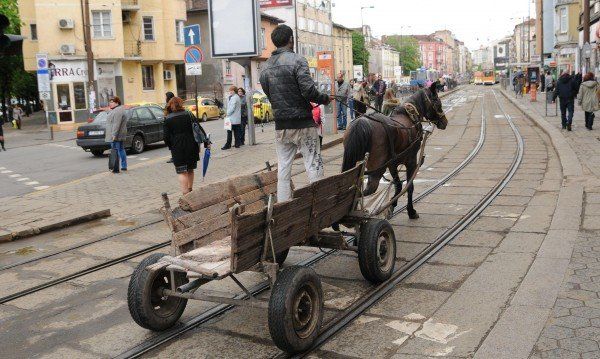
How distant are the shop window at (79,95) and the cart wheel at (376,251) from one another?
38.4 m

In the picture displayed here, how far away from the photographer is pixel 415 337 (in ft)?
15.8

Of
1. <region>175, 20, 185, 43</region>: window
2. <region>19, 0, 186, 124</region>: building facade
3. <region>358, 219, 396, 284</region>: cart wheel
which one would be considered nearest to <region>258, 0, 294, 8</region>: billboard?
<region>19, 0, 186, 124</region>: building facade

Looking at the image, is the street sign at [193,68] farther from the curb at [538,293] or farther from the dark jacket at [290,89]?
the dark jacket at [290,89]

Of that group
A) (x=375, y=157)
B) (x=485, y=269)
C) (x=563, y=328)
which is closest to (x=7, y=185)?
(x=375, y=157)

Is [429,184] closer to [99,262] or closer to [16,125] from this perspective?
[99,262]

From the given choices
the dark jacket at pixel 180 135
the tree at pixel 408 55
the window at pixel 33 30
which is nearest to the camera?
the dark jacket at pixel 180 135

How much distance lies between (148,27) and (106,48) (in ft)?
18.2

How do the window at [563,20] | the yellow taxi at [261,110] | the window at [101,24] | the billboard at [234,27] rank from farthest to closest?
the window at [563,20], the window at [101,24], the yellow taxi at [261,110], the billboard at [234,27]

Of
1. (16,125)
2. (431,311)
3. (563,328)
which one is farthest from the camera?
(16,125)

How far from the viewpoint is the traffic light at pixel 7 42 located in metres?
7.78

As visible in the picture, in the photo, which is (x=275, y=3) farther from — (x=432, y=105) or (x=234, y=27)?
(x=432, y=105)

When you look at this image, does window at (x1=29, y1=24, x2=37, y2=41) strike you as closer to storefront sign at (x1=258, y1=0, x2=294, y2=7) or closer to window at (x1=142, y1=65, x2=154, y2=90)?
window at (x1=142, y1=65, x2=154, y2=90)

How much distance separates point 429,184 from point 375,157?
15.0 feet

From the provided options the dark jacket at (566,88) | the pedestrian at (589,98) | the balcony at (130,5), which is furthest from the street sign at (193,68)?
the balcony at (130,5)
